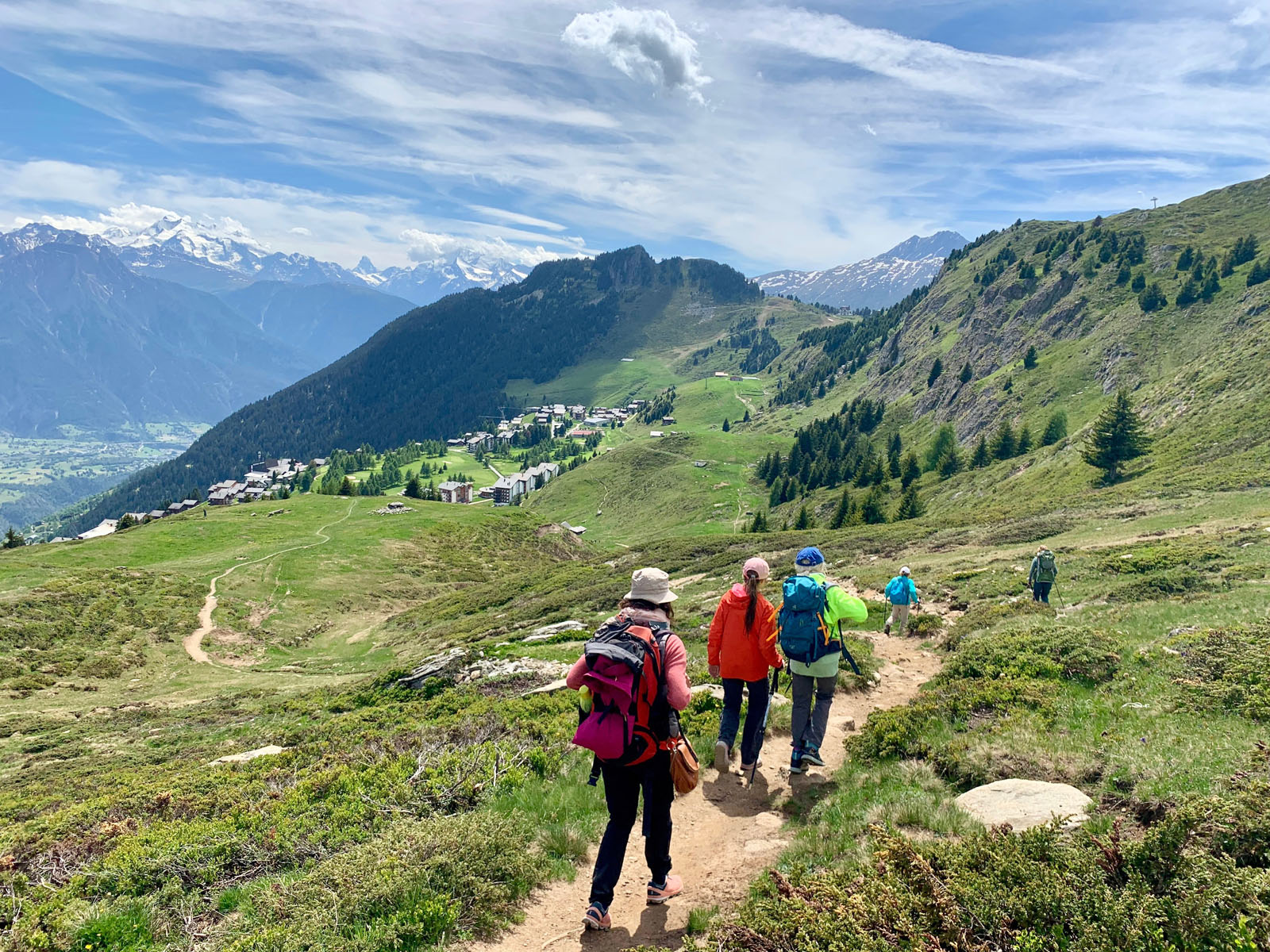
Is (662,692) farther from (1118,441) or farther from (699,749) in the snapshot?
(1118,441)

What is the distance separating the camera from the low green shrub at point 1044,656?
41.0 feet

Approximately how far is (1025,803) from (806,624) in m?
3.68

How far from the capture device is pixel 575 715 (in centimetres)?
1453

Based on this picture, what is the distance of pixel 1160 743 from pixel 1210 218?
209 meters

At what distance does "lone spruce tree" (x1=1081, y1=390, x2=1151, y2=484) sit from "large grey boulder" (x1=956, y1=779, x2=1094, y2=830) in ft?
221

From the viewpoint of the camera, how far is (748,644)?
999cm

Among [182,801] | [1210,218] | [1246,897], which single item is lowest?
[182,801]

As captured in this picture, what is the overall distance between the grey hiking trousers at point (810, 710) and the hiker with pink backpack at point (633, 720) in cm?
395

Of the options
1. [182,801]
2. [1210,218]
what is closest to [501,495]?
[182,801]

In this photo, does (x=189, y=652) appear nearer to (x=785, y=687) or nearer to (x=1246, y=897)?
(x=785, y=687)

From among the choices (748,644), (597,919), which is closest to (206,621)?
(748,644)

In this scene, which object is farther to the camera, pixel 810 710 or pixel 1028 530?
pixel 1028 530

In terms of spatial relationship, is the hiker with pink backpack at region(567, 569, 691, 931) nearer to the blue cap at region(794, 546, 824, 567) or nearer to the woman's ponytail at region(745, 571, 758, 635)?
the woman's ponytail at region(745, 571, 758, 635)

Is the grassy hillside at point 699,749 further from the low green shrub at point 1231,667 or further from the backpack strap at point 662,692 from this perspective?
the backpack strap at point 662,692
